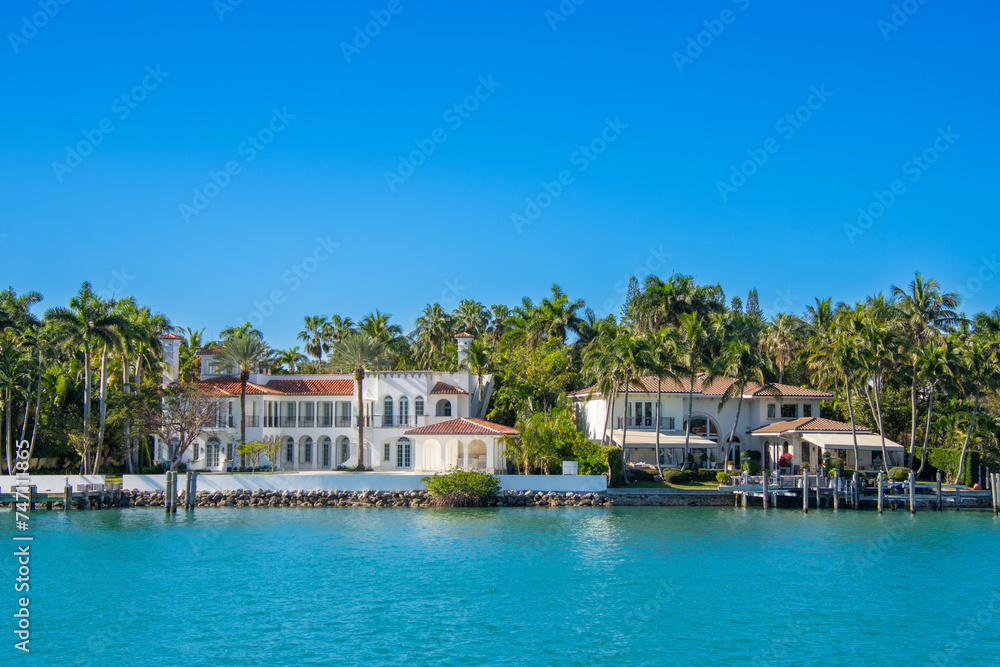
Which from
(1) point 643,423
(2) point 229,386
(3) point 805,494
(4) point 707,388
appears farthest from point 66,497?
(4) point 707,388

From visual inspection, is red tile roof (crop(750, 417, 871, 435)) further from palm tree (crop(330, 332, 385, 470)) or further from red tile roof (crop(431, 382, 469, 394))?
palm tree (crop(330, 332, 385, 470))

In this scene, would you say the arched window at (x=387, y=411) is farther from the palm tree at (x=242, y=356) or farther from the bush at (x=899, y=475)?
the bush at (x=899, y=475)

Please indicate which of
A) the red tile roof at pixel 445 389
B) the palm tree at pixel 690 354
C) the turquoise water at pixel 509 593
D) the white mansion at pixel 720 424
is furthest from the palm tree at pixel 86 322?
the palm tree at pixel 690 354

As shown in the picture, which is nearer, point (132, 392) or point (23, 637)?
point (23, 637)

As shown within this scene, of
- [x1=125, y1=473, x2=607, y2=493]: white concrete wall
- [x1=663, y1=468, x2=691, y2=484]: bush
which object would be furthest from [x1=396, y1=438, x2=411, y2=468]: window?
[x1=663, y1=468, x2=691, y2=484]: bush

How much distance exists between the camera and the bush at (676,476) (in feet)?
163

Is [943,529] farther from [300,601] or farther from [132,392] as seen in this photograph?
[132,392]

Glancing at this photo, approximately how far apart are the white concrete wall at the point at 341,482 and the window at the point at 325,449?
11.4m

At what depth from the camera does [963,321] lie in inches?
2274

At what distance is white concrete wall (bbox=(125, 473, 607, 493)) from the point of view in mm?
45938

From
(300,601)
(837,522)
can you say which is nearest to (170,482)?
(300,601)

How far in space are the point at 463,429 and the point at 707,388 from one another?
17518mm

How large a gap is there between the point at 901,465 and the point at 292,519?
122 ft

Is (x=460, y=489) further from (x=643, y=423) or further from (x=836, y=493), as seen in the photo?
(x=836, y=493)
